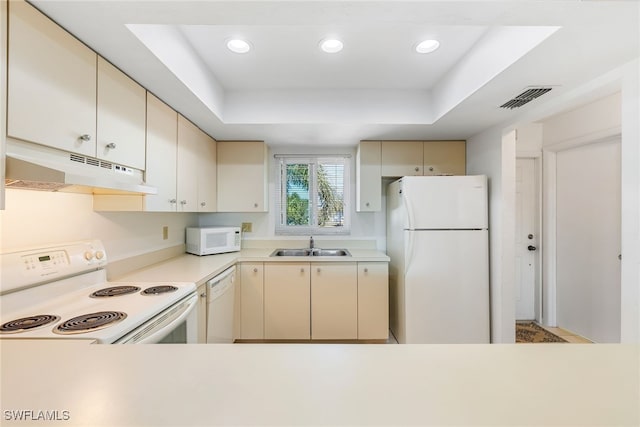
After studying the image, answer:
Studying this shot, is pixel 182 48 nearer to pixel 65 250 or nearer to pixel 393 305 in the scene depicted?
pixel 65 250

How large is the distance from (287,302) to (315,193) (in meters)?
1.28

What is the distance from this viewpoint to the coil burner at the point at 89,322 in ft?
3.33

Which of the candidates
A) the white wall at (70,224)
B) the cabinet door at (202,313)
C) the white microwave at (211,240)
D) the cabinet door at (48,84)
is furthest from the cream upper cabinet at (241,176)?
the cabinet door at (48,84)

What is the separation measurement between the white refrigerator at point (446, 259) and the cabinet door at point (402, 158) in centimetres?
43

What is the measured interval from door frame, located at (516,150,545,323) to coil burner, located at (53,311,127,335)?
3.70 metres

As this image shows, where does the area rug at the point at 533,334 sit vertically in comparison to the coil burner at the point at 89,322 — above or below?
below

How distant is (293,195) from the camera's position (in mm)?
3221

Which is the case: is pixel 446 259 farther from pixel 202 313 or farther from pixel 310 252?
pixel 202 313

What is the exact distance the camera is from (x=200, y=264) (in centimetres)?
226

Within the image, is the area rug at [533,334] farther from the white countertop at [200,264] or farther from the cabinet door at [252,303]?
the cabinet door at [252,303]

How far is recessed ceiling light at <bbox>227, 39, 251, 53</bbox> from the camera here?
1.60m

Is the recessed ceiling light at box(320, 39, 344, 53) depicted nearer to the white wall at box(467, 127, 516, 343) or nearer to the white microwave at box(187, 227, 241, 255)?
the white wall at box(467, 127, 516, 343)

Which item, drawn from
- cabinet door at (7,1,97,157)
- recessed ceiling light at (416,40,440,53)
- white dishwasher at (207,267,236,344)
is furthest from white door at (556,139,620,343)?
cabinet door at (7,1,97,157)

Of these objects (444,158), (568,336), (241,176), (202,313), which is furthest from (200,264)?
(568,336)
